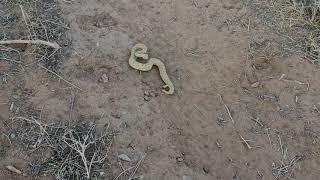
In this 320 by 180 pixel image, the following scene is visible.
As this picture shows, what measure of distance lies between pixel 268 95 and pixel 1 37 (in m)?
2.41

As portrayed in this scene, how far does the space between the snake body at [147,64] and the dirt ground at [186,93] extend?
6 cm

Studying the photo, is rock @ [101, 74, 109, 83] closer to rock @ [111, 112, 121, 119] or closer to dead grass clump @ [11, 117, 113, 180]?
rock @ [111, 112, 121, 119]

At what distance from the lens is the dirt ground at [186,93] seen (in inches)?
141

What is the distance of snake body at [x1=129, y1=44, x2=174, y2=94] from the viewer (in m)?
3.94

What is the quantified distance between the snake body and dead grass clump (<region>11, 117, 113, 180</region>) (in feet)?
2.31

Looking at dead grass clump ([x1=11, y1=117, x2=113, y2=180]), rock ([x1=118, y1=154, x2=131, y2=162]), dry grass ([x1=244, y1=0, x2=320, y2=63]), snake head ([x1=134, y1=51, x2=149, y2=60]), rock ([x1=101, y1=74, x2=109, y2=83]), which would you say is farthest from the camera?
dry grass ([x1=244, y1=0, x2=320, y2=63])

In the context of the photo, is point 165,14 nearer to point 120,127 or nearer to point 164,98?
point 164,98

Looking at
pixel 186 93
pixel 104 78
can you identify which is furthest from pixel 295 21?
pixel 104 78

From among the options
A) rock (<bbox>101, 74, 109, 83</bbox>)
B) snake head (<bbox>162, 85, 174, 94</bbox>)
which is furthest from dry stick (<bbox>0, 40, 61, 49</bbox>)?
snake head (<bbox>162, 85, 174, 94</bbox>)

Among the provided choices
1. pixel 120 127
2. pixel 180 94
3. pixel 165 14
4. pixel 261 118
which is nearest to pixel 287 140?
pixel 261 118

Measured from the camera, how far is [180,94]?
396 centimetres

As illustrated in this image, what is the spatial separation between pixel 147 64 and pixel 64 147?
3.55 ft

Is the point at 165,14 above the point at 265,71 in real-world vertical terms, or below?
above

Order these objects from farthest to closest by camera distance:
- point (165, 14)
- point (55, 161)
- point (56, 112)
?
point (165, 14) → point (56, 112) → point (55, 161)
